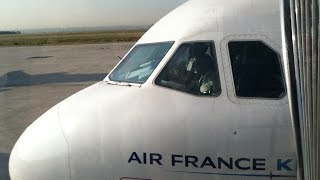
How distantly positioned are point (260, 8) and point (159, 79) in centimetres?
127

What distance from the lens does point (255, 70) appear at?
4.14m

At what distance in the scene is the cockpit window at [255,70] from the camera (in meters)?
4.03

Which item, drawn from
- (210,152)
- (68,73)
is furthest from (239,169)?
(68,73)

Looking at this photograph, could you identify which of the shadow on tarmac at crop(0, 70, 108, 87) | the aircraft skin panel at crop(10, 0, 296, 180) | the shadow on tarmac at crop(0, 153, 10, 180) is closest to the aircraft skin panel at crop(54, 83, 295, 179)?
the aircraft skin panel at crop(10, 0, 296, 180)

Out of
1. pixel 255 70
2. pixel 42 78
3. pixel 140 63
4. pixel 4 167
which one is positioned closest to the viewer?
pixel 255 70

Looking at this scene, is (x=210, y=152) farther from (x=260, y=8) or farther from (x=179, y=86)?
(x=260, y=8)

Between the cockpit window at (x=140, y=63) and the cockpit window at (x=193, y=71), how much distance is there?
0.18m

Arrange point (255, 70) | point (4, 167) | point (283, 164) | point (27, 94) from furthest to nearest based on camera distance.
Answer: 1. point (27, 94)
2. point (4, 167)
3. point (255, 70)
4. point (283, 164)

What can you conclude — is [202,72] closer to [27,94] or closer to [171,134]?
[171,134]

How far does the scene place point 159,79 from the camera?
4359mm

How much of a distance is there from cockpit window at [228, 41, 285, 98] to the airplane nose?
1.92 meters

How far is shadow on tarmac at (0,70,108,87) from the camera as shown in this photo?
22500mm

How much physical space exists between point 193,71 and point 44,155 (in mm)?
1808

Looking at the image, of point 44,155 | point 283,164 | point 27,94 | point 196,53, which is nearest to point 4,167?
point 44,155
